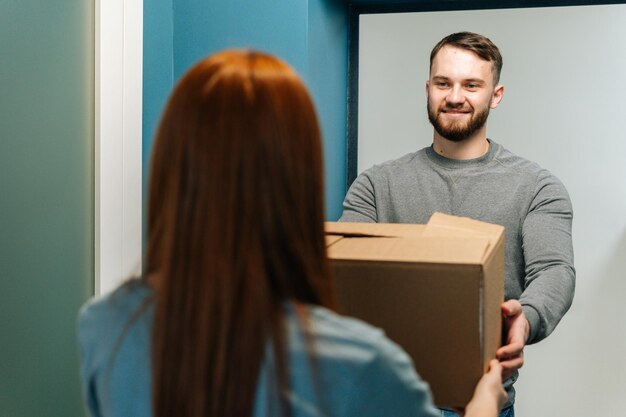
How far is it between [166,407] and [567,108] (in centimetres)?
170

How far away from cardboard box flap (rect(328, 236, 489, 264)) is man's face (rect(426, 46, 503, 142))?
31.7 inches

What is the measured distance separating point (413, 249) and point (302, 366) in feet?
0.98

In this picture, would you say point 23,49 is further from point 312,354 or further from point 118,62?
point 312,354

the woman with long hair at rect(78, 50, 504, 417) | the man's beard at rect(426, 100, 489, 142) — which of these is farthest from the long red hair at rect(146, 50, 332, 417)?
the man's beard at rect(426, 100, 489, 142)

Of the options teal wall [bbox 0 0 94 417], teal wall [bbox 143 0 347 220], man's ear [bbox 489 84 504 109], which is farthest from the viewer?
teal wall [bbox 143 0 347 220]

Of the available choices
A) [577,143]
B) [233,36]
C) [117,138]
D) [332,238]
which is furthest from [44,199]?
[577,143]

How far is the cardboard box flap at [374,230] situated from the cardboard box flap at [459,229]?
0.6 inches

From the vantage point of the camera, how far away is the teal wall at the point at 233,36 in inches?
78.0

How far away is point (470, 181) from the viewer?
1746 mm

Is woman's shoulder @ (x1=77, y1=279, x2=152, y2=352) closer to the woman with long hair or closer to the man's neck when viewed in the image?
the woman with long hair

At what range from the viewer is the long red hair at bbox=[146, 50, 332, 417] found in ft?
2.39

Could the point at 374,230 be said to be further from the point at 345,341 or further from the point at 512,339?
the point at 345,341

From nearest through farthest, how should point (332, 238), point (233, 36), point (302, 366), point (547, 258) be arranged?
point (302, 366) < point (332, 238) < point (547, 258) < point (233, 36)

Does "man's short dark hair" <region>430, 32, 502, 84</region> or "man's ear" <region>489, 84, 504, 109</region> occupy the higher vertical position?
"man's short dark hair" <region>430, 32, 502, 84</region>
